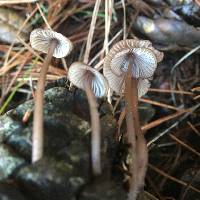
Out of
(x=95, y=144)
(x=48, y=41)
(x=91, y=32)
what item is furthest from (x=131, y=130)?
(x=91, y=32)

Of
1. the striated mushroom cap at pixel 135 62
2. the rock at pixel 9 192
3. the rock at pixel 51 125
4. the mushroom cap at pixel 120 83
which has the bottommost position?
the rock at pixel 9 192

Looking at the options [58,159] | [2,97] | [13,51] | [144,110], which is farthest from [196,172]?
[13,51]

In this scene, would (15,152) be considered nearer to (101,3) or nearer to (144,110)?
(144,110)

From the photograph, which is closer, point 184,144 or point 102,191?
point 102,191

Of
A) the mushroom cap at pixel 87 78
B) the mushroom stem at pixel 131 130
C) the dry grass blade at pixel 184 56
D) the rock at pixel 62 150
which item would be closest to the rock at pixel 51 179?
the rock at pixel 62 150

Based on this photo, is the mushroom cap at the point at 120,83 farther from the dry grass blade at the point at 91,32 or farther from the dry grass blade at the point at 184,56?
the dry grass blade at the point at 184,56

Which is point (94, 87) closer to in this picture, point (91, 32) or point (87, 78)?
point (87, 78)
